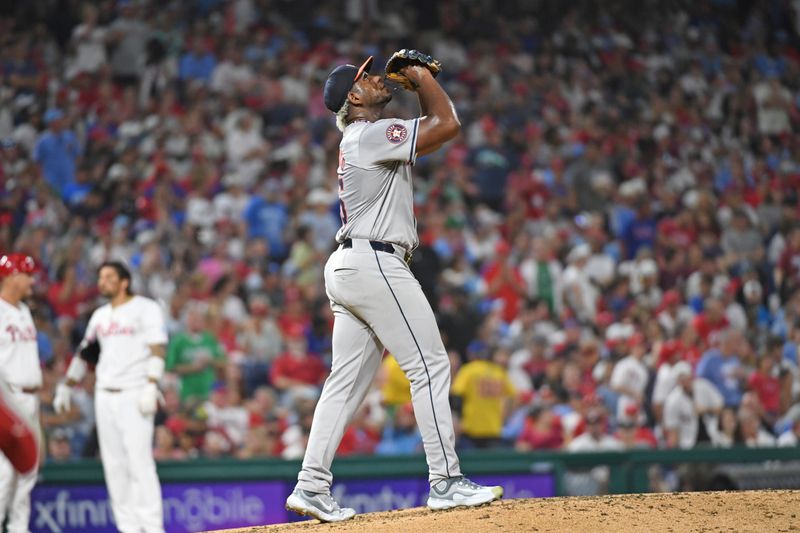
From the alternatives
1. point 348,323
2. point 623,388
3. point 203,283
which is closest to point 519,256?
point 623,388

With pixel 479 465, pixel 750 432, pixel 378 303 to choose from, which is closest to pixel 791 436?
pixel 750 432

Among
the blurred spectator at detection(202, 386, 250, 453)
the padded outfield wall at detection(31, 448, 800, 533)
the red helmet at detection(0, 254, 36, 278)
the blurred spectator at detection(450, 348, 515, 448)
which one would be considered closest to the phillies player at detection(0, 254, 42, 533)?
the red helmet at detection(0, 254, 36, 278)

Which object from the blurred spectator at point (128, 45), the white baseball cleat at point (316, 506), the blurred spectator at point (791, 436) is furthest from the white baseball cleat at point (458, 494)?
the blurred spectator at point (128, 45)

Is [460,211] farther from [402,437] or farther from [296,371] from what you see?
[402,437]

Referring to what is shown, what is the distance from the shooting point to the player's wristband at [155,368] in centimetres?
746

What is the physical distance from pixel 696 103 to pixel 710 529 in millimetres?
12879

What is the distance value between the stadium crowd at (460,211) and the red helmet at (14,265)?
157 cm

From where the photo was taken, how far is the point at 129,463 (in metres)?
7.40

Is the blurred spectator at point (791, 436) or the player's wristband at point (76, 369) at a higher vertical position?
the player's wristband at point (76, 369)

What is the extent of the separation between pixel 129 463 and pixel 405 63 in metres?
3.71

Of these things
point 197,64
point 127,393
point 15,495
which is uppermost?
point 197,64

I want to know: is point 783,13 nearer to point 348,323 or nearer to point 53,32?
point 53,32

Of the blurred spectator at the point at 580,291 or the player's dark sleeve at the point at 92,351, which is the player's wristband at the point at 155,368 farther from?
the blurred spectator at the point at 580,291

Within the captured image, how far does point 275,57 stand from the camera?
48.7 ft
